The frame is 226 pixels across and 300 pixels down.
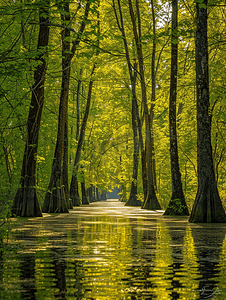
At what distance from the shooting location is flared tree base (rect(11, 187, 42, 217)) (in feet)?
55.2

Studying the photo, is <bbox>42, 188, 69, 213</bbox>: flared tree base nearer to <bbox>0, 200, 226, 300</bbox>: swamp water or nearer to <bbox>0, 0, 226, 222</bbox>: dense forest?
<bbox>0, 0, 226, 222</bbox>: dense forest

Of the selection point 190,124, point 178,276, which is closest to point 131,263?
point 178,276

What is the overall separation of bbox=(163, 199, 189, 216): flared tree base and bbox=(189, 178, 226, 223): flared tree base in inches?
212

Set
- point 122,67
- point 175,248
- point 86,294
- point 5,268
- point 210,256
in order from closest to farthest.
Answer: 1. point 86,294
2. point 5,268
3. point 210,256
4. point 175,248
5. point 122,67

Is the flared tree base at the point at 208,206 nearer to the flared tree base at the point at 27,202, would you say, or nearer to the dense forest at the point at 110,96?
the dense forest at the point at 110,96

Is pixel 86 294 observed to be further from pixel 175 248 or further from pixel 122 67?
pixel 122 67

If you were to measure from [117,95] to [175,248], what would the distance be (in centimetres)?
3216

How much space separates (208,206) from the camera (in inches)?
570

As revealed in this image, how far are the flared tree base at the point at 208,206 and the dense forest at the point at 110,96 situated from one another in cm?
3

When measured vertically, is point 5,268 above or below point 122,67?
below

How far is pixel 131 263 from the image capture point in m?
5.71

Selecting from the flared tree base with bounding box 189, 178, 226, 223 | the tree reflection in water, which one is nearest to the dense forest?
the flared tree base with bounding box 189, 178, 226, 223

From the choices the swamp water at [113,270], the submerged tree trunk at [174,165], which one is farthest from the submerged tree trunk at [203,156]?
the swamp water at [113,270]

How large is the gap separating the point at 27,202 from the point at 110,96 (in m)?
23.2
